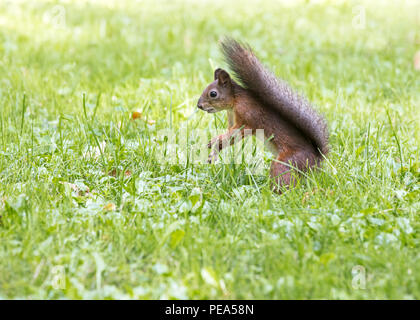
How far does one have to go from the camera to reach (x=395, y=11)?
7.31 meters

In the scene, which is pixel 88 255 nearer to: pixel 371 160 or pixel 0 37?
pixel 371 160

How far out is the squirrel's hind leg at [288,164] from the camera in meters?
2.70

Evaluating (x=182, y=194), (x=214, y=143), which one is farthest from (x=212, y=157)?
(x=182, y=194)

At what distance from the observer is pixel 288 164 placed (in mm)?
2738

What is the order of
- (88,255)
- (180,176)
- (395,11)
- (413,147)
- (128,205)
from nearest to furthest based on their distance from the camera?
(88,255) < (128,205) < (180,176) < (413,147) < (395,11)

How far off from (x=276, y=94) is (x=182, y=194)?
29.0 inches

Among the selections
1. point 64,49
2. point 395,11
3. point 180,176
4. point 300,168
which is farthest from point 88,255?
point 395,11

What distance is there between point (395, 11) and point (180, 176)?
5587 millimetres

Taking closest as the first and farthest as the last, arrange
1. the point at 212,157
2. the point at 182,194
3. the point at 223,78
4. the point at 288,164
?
1. the point at 182,194
2. the point at 288,164
3. the point at 212,157
4. the point at 223,78

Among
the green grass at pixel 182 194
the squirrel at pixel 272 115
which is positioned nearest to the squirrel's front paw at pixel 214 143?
the squirrel at pixel 272 115

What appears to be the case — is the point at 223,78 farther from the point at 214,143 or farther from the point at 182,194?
the point at 182,194

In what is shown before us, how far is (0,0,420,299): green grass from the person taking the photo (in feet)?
6.26

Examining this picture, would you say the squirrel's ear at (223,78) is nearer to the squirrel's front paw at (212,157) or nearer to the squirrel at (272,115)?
the squirrel at (272,115)

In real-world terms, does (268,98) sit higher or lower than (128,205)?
higher
